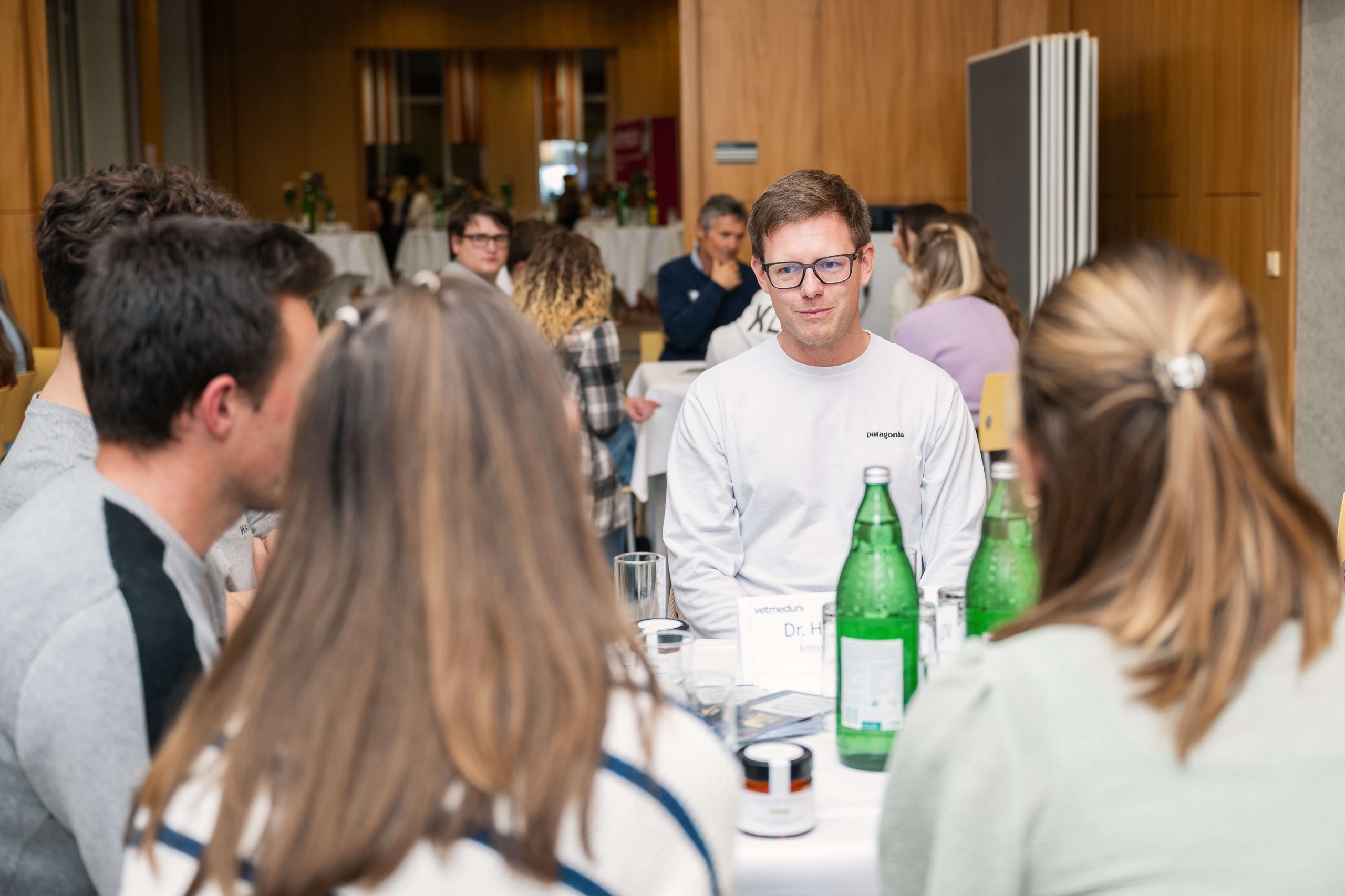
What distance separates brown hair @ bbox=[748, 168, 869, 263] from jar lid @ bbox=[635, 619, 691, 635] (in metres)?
0.92

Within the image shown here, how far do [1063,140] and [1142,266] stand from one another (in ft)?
17.1

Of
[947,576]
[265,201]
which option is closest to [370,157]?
[265,201]

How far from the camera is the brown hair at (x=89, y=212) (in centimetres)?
166

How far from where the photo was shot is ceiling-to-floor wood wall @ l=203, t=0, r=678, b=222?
13938mm

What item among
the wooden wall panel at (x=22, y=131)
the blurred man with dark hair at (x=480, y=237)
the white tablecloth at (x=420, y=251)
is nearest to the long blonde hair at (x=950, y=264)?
the blurred man with dark hair at (x=480, y=237)


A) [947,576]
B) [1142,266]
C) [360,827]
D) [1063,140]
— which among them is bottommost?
[947,576]

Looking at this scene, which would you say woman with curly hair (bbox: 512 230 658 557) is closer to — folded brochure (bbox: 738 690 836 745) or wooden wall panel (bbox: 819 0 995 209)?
folded brochure (bbox: 738 690 836 745)

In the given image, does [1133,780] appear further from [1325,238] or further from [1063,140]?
[1063,140]

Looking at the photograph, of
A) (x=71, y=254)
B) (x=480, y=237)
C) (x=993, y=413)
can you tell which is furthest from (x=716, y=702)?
(x=480, y=237)

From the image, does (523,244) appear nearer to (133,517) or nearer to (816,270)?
(816,270)

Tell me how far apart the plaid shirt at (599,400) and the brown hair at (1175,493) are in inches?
125

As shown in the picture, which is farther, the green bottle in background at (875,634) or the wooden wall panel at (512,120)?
the wooden wall panel at (512,120)

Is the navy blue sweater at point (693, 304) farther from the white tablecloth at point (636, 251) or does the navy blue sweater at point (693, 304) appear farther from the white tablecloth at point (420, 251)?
the white tablecloth at point (420, 251)

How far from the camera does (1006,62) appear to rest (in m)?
6.12
